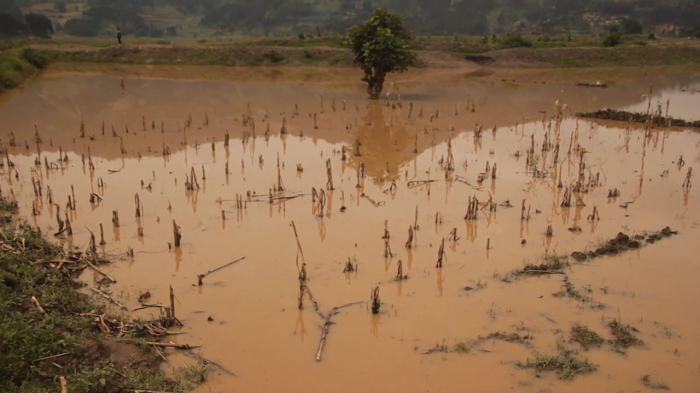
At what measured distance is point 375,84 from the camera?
22.6 metres

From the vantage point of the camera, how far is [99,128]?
54.5ft

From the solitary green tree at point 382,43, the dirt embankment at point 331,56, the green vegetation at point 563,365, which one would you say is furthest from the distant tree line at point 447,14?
the green vegetation at point 563,365

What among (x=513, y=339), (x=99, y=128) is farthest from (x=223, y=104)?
(x=513, y=339)

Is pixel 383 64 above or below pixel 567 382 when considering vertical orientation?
above

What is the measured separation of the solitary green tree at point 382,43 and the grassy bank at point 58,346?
51.1ft

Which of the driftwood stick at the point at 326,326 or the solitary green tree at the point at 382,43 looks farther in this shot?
the solitary green tree at the point at 382,43

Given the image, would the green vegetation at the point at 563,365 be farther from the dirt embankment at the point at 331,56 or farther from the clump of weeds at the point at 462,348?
the dirt embankment at the point at 331,56

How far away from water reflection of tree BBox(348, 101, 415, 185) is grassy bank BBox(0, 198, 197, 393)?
6831mm

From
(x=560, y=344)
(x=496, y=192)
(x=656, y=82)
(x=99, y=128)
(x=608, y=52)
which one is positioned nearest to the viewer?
(x=560, y=344)

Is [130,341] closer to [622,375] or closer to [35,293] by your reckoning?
[35,293]

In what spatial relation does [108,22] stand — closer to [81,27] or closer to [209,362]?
[81,27]

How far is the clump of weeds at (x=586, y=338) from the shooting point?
20.6 ft

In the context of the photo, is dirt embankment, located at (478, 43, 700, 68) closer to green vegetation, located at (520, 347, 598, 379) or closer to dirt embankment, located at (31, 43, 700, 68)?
dirt embankment, located at (31, 43, 700, 68)

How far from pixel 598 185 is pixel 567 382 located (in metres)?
7.05
